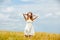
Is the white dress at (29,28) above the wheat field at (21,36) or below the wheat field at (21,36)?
above

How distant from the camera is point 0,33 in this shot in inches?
131

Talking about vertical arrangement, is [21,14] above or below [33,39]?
above

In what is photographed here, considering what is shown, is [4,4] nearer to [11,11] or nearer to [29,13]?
[11,11]

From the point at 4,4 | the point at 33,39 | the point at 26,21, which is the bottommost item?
the point at 33,39

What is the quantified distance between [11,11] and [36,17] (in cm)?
31

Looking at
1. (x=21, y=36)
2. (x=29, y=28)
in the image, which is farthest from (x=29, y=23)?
(x=21, y=36)

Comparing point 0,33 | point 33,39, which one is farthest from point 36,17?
point 0,33

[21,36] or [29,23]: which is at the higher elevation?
[29,23]

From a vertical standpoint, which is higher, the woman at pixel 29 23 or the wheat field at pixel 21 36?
the woman at pixel 29 23

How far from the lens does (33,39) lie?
329cm

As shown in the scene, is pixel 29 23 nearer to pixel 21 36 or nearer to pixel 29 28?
pixel 29 28

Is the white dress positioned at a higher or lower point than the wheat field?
higher

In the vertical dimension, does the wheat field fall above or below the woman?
below

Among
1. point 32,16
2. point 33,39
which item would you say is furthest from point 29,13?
point 33,39
